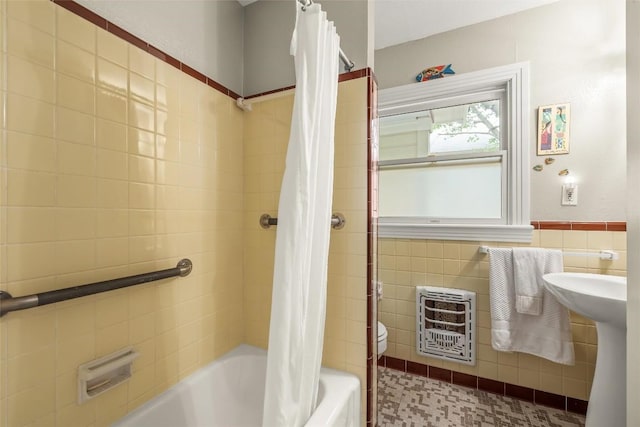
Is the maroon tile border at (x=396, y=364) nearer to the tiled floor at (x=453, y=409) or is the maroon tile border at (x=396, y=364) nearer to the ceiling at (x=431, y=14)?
the tiled floor at (x=453, y=409)

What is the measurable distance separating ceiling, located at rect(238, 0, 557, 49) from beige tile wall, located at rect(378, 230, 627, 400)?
140cm

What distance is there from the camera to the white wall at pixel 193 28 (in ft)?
3.15

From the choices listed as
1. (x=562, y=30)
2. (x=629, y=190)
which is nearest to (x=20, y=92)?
(x=629, y=190)

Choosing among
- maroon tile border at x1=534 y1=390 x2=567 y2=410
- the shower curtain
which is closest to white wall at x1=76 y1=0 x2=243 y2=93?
the shower curtain

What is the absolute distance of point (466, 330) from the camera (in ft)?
5.99

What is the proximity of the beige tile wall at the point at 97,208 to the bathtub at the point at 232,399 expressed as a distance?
0.19ft

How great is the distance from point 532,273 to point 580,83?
1.13 m

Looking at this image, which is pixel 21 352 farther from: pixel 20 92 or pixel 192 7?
pixel 192 7

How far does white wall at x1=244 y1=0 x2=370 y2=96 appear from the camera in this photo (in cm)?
127

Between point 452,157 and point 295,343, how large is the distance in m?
1.69

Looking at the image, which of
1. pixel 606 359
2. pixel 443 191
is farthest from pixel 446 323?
pixel 443 191

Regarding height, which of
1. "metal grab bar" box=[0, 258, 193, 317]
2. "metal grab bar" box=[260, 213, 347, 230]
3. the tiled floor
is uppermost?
"metal grab bar" box=[260, 213, 347, 230]

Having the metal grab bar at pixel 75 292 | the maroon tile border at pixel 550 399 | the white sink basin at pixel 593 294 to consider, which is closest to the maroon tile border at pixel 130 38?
the metal grab bar at pixel 75 292

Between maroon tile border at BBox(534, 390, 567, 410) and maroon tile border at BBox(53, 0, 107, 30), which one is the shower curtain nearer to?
maroon tile border at BBox(53, 0, 107, 30)
